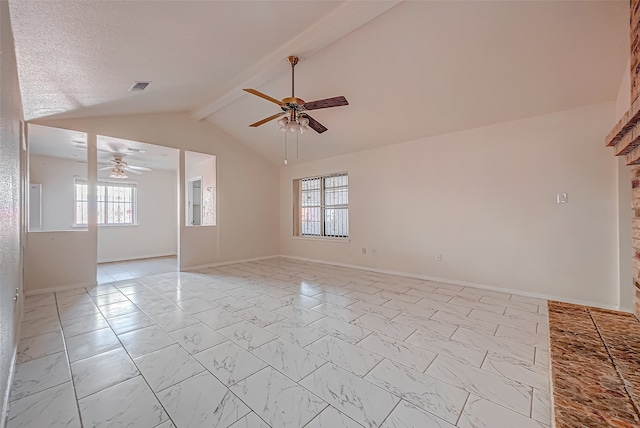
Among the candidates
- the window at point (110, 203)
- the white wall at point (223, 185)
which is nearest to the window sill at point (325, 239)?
the white wall at point (223, 185)

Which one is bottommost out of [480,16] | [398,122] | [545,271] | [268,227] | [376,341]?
[376,341]

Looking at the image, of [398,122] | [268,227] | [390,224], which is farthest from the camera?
[268,227]

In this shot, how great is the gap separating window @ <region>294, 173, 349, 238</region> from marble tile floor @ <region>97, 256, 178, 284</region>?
3214 millimetres

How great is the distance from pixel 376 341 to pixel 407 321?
62cm

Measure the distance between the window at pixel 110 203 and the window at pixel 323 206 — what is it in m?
4.53

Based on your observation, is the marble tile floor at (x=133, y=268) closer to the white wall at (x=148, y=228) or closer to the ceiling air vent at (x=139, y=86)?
the white wall at (x=148, y=228)

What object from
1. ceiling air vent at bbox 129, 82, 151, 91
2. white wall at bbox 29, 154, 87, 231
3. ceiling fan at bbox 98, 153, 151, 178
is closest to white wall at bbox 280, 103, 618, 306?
ceiling air vent at bbox 129, 82, 151, 91

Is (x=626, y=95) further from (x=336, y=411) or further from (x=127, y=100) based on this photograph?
(x=127, y=100)

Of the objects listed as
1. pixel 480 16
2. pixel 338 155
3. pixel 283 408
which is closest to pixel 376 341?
pixel 283 408

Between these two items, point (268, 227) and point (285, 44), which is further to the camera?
point (268, 227)

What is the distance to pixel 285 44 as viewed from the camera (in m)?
3.08

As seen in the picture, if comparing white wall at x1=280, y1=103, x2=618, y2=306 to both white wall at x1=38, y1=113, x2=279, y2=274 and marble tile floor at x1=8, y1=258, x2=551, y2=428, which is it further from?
white wall at x1=38, y1=113, x2=279, y2=274

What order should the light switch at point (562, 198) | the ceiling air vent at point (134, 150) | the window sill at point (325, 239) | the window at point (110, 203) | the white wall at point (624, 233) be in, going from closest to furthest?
1. the white wall at point (624, 233)
2. the light switch at point (562, 198)
3. the ceiling air vent at point (134, 150)
4. the window sill at point (325, 239)
5. the window at point (110, 203)

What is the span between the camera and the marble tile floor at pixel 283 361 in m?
1.51
